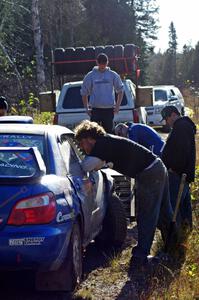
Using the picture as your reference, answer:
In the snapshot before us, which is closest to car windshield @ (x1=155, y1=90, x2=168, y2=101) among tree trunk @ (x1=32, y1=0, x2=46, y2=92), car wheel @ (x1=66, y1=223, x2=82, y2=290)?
tree trunk @ (x1=32, y1=0, x2=46, y2=92)

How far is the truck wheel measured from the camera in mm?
7172

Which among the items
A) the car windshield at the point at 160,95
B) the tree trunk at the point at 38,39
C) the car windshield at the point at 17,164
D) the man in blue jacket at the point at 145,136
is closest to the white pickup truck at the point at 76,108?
the man in blue jacket at the point at 145,136

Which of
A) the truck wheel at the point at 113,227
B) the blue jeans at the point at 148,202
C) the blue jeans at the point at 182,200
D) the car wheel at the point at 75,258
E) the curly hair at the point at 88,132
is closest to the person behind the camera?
the car wheel at the point at 75,258

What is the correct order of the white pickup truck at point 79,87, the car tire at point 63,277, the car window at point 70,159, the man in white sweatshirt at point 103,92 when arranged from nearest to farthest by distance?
the car tire at point 63,277 < the car window at point 70,159 < the man in white sweatshirt at point 103,92 < the white pickup truck at point 79,87

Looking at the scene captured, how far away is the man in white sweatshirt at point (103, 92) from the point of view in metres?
10.4

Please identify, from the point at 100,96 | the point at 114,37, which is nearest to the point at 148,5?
the point at 114,37

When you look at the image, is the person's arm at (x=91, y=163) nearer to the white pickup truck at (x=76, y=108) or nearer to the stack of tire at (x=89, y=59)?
the white pickup truck at (x=76, y=108)

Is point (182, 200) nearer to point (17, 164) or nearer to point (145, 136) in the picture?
point (145, 136)

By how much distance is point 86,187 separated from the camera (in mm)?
6039

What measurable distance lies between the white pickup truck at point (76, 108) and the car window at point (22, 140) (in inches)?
241

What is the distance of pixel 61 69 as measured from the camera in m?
14.1

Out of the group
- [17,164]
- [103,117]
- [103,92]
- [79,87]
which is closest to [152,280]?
[17,164]

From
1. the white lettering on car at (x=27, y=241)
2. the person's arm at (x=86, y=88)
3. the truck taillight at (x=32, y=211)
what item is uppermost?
the person's arm at (x=86, y=88)

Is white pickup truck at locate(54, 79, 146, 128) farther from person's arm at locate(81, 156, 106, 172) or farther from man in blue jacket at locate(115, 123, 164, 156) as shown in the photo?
person's arm at locate(81, 156, 106, 172)
